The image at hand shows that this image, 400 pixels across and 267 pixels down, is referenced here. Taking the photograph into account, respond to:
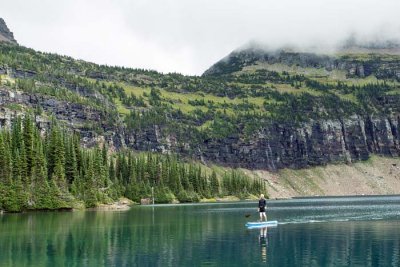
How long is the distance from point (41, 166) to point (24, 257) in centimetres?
10599

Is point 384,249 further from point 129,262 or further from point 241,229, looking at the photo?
point 241,229

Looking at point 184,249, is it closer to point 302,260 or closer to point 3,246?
point 302,260

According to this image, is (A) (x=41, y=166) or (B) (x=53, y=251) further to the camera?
(A) (x=41, y=166)

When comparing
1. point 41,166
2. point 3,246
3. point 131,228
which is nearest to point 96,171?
point 41,166

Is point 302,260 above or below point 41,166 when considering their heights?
below

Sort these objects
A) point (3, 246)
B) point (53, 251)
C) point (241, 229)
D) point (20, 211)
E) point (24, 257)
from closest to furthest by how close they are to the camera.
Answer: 1. point (24, 257)
2. point (53, 251)
3. point (3, 246)
4. point (241, 229)
5. point (20, 211)

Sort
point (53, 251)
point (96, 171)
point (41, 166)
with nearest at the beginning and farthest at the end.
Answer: point (53, 251) < point (41, 166) < point (96, 171)

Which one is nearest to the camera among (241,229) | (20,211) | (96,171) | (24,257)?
(24,257)

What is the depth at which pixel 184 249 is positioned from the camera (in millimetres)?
60375

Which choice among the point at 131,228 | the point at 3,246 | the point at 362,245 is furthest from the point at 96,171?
the point at 362,245

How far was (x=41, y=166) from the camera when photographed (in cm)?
15788

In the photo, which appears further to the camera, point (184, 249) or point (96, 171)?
point (96, 171)

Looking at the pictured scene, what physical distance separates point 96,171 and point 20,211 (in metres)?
49.2

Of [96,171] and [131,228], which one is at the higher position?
[96,171]
